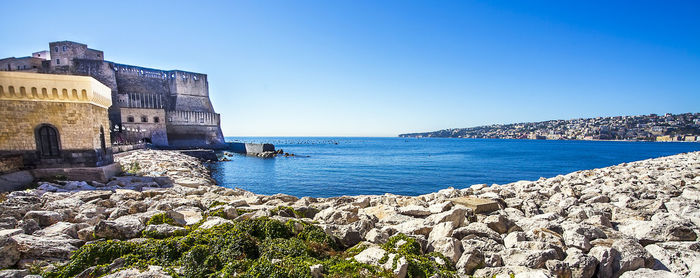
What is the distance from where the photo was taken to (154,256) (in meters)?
3.00

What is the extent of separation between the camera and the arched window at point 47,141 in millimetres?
8375

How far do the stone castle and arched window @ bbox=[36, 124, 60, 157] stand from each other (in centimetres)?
2615

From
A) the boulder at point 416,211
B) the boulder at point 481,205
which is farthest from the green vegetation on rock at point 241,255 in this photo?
the boulder at point 481,205

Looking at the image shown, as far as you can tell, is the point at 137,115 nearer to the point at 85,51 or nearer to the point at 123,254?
the point at 85,51

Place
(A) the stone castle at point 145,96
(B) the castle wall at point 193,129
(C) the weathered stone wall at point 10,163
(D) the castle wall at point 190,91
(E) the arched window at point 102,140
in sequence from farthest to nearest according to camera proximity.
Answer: (D) the castle wall at point 190,91 → (B) the castle wall at point 193,129 → (A) the stone castle at point 145,96 → (E) the arched window at point 102,140 → (C) the weathered stone wall at point 10,163

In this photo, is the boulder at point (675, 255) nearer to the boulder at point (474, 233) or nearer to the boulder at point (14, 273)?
the boulder at point (474, 233)

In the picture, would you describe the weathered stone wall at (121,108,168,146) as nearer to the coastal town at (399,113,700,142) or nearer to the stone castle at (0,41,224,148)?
the stone castle at (0,41,224,148)

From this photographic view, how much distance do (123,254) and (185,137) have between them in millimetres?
40954

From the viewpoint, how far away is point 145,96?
38.3 meters

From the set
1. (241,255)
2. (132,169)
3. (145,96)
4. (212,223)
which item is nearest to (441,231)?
(241,255)

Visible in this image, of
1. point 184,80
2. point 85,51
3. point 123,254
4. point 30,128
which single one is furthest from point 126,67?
point 123,254

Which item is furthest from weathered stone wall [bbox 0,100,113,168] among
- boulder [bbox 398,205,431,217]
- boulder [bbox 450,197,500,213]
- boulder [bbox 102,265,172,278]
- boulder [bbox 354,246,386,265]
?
boulder [bbox 450,197,500,213]

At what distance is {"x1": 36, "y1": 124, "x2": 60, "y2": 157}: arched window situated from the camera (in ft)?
27.5

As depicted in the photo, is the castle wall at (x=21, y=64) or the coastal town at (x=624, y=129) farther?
the coastal town at (x=624, y=129)
